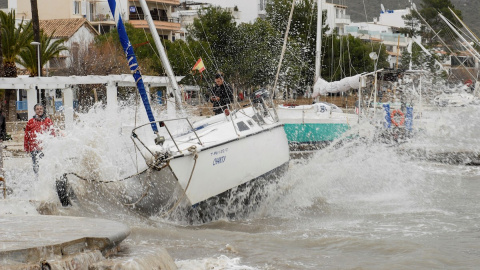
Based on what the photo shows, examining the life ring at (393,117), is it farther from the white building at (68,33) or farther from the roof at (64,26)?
the roof at (64,26)

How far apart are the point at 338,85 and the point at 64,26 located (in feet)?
144

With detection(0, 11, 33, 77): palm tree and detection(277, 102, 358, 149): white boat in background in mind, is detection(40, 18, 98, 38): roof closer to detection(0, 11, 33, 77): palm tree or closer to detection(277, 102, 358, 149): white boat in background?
detection(0, 11, 33, 77): palm tree

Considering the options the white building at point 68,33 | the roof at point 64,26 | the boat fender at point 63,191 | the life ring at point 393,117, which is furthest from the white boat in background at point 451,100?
the roof at point 64,26

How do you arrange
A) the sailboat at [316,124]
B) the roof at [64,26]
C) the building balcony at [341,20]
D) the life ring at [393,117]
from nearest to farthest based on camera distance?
1. the life ring at [393,117]
2. the sailboat at [316,124]
3. the roof at [64,26]
4. the building balcony at [341,20]

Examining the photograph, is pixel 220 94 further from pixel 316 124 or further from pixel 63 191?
pixel 316 124

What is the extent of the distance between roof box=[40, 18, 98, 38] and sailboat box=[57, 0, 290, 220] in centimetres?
4938

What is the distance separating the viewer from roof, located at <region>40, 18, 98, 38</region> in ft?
204

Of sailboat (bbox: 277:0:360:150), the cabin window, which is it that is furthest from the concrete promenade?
sailboat (bbox: 277:0:360:150)

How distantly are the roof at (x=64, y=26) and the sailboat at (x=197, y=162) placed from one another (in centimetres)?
4938

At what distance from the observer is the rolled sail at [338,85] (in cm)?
2321

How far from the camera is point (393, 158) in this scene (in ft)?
59.6

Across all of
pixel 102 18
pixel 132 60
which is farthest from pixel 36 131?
pixel 102 18

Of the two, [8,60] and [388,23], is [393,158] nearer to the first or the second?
[8,60]

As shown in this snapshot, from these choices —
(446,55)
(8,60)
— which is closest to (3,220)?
(8,60)
